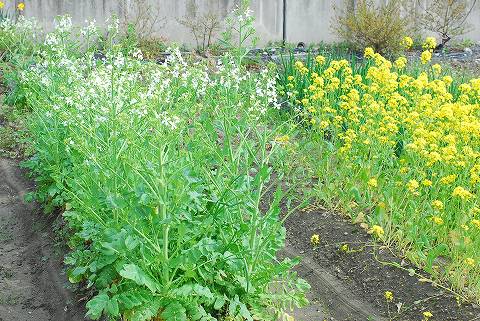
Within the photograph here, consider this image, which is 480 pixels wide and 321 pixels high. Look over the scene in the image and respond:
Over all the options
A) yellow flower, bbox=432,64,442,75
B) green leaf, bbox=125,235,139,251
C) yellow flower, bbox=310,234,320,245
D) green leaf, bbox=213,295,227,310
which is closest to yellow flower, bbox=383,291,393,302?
yellow flower, bbox=310,234,320,245

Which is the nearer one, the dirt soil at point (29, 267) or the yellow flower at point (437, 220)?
the yellow flower at point (437, 220)

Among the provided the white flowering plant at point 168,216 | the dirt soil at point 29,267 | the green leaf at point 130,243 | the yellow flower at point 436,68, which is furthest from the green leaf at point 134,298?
the yellow flower at point 436,68

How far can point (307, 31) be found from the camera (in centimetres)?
1332

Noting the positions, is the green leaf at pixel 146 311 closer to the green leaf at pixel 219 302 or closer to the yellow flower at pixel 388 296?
the green leaf at pixel 219 302

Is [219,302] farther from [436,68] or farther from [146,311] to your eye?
[436,68]

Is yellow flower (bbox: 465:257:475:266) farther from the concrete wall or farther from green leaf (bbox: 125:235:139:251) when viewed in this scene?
the concrete wall

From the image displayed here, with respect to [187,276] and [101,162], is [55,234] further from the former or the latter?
[187,276]

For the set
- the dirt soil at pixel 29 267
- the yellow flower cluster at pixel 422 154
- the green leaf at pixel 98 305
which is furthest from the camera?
the dirt soil at pixel 29 267

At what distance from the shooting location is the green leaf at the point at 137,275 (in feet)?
12.0

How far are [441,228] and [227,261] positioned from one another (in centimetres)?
172

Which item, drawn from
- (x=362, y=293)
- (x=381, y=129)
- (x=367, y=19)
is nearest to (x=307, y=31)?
(x=367, y=19)

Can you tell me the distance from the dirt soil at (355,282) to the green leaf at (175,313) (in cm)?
105

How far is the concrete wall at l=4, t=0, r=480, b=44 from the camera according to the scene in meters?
12.0

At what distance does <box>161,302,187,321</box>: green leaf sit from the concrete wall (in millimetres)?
8531
